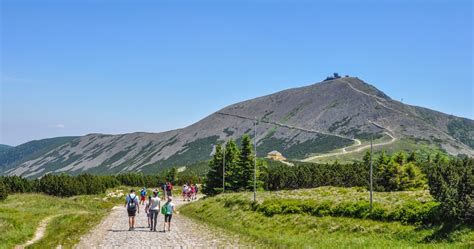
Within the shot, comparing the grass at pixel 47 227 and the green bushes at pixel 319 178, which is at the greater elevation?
the green bushes at pixel 319 178

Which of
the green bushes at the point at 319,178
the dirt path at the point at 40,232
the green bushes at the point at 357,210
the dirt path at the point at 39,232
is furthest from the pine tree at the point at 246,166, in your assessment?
the dirt path at the point at 39,232

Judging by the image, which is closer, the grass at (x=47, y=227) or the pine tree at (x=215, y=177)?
the grass at (x=47, y=227)

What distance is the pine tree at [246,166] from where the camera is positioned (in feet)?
187

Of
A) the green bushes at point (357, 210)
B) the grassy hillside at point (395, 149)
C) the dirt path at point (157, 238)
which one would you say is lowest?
the dirt path at point (157, 238)

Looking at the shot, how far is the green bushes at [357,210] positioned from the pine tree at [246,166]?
74.1 feet

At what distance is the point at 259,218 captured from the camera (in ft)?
103

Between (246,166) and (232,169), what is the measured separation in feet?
11.2

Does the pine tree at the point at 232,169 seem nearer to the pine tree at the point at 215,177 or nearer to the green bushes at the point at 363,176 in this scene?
the pine tree at the point at 215,177

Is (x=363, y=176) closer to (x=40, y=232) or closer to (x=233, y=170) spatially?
(x=233, y=170)

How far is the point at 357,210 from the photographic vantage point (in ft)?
86.1

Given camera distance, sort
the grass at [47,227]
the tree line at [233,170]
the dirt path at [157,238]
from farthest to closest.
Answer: the tree line at [233,170]
the grass at [47,227]
the dirt path at [157,238]

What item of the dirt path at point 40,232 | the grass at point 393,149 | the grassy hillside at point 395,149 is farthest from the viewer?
the grassy hillside at point 395,149

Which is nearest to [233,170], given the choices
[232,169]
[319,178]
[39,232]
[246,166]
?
[232,169]

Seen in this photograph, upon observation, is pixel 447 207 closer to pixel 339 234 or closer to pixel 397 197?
pixel 339 234
